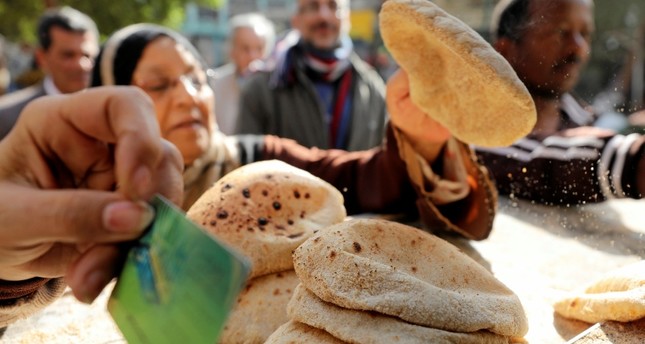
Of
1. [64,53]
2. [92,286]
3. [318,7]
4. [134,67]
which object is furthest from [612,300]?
[64,53]

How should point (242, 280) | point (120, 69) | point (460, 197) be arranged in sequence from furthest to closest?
1. point (120, 69)
2. point (460, 197)
3. point (242, 280)

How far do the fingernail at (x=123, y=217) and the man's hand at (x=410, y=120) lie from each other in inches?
40.6

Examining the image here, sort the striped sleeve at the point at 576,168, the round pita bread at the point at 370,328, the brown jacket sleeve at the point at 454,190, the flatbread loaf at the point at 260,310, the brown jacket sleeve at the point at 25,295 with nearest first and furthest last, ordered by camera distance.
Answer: the round pita bread at the point at 370,328, the brown jacket sleeve at the point at 25,295, the flatbread loaf at the point at 260,310, the striped sleeve at the point at 576,168, the brown jacket sleeve at the point at 454,190

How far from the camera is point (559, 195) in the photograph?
1291 mm

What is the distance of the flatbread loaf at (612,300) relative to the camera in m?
0.95

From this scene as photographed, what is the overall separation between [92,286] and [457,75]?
0.88m

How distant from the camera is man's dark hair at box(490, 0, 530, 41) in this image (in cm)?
110

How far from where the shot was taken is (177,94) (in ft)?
6.47

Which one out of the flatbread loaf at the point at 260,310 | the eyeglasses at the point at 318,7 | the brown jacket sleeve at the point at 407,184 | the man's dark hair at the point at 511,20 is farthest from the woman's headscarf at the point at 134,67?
the eyeglasses at the point at 318,7

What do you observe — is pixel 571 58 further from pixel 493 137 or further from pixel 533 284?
pixel 533 284

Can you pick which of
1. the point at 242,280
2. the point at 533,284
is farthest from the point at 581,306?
the point at 242,280

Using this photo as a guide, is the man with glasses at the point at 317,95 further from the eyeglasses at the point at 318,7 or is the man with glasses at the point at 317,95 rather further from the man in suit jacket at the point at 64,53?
the man in suit jacket at the point at 64,53

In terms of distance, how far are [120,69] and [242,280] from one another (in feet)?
5.73

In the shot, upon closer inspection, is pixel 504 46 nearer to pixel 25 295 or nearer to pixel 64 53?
pixel 25 295
